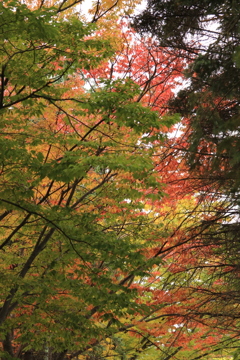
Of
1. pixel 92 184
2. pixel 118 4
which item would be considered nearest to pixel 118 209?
pixel 92 184

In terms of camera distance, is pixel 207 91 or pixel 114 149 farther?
pixel 114 149

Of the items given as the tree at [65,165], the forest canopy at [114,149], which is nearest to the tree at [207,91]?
the forest canopy at [114,149]

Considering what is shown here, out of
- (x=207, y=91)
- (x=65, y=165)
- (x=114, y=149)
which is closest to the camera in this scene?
(x=65, y=165)

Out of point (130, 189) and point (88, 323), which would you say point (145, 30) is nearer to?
point (130, 189)

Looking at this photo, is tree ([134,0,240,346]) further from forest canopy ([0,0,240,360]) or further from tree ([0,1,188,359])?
tree ([0,1,188,359])

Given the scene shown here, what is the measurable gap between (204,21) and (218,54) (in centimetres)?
63

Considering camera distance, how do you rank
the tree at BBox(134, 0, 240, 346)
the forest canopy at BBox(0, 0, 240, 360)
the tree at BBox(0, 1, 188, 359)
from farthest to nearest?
1. the tree at BBox(134, 0, 240, 346)
2. the forest canopy at BBox(0, 0, 240, 360)
3. the tree at BBox(0, 1, 188, 359)

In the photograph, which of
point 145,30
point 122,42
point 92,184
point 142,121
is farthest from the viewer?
point 92,184

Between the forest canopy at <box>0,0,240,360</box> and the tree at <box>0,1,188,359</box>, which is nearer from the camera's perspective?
the tree at <box>0,1,188,359</box>

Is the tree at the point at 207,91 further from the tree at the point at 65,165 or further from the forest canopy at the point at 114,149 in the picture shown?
the tree at the point at 65,165

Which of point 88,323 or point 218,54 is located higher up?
point 218,54

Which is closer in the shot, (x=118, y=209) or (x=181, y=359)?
(x=118, y=209)

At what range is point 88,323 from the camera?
7531 mm

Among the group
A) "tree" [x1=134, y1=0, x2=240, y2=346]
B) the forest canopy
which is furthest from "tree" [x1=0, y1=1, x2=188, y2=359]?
"tree" [x1=134, y1=0, x2=240, y2=346]
